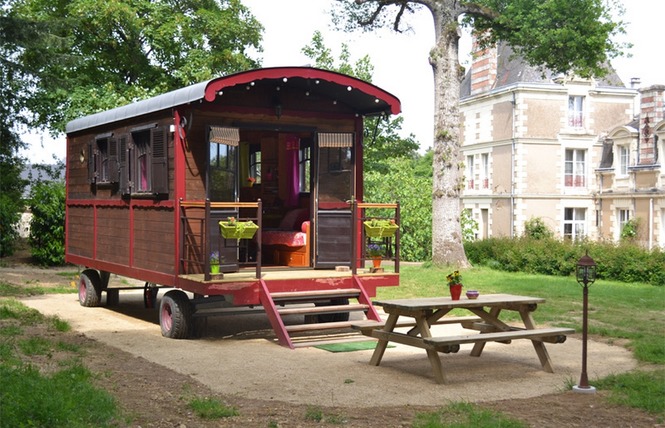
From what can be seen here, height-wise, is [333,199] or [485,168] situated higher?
[485,168]

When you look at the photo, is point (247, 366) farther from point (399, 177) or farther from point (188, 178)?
point (399, 177)

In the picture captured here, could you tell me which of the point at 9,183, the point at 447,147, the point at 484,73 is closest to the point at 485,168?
the point at 484,73

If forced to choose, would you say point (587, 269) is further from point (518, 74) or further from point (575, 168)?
point (575, 168)

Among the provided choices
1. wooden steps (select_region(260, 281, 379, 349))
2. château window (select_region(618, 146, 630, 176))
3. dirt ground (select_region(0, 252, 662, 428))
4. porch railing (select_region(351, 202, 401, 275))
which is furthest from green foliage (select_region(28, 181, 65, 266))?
château window (select_region(618, 146, 630, 176))

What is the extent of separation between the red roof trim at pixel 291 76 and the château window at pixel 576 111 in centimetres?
3274

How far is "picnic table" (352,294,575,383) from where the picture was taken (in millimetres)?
8797

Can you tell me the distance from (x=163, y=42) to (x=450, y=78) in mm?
11543

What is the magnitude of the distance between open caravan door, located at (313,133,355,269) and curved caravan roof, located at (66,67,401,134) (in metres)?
0.56

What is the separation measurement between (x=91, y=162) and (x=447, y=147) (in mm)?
9117

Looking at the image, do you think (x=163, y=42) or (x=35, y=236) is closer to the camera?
(x=35, y=236)

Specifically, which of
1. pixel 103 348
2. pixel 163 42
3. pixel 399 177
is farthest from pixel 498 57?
pixel 103 348

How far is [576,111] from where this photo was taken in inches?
1718

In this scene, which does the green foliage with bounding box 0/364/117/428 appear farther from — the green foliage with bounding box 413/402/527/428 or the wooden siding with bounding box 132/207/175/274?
the wooden siding with bounding box 132/207/175/274

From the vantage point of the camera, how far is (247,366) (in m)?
9.66
